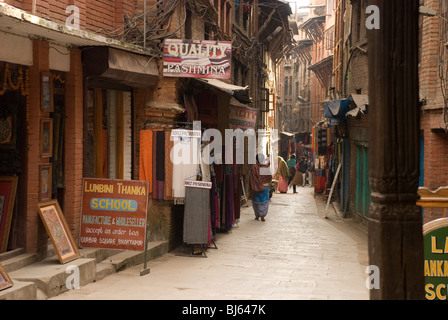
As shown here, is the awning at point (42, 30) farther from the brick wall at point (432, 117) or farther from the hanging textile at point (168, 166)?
the brick wall at point (432, 117)

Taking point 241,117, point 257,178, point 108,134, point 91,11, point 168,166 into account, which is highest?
point 91,11

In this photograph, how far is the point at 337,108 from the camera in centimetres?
1716

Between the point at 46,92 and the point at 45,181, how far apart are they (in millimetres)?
1268

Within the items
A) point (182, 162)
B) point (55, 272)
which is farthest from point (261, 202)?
point (55, 272)

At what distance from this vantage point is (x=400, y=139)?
132 inches

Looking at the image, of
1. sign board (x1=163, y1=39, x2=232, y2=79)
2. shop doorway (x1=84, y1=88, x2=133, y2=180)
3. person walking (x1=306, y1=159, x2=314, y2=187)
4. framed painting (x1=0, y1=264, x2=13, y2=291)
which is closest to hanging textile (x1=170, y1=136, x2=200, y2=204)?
shop doorway (x1=84, y1=88, x2=133, y2=180)

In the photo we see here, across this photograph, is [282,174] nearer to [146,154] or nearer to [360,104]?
[360,104]

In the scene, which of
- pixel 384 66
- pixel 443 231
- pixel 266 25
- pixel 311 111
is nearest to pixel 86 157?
pixel 443 231

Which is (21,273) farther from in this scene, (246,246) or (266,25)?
(266,25)

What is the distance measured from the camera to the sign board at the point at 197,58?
11203 mm

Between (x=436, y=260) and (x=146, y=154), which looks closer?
(x=436, y=260)

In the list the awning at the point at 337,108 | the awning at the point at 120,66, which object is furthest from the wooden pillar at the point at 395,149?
the awning at the point at 337,108

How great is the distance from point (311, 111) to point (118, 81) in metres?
47.8

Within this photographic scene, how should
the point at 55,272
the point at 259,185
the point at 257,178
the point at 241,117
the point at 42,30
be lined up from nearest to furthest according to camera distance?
1. the point at 55,272
2. the point at 42,30
3. the point at 241,117
4. the point at 257,178
5. the point at 259,185
